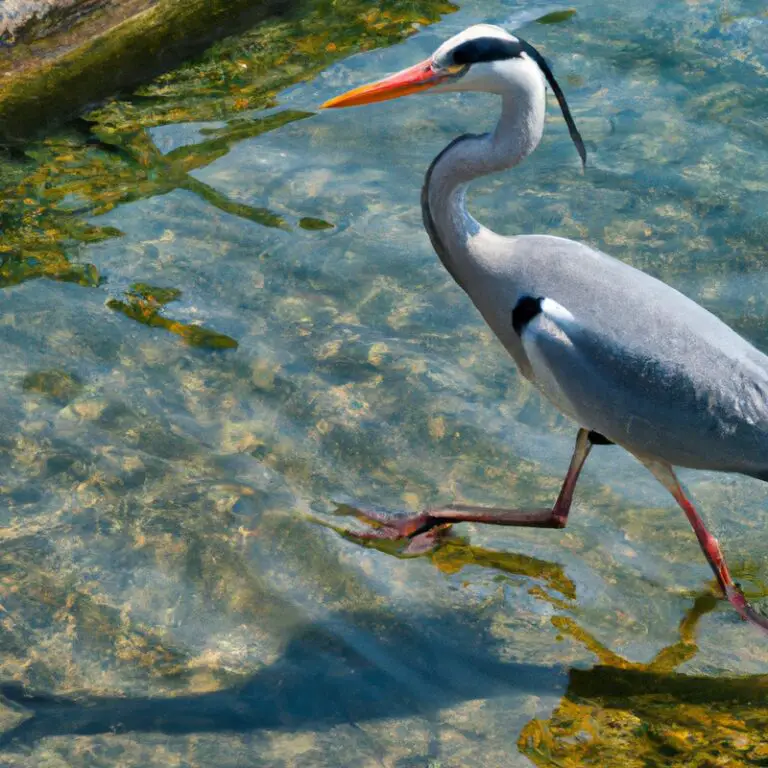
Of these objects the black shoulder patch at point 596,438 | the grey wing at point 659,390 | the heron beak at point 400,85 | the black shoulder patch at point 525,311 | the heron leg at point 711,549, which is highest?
the heron beak at point 400,85

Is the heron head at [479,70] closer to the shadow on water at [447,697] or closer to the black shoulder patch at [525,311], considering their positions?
the black shoulder patch at [525,311]

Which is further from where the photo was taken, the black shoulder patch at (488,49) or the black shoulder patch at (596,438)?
the black shoulder patch at (596,438)

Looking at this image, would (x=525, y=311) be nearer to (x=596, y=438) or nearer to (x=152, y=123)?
(x=596, y=438)

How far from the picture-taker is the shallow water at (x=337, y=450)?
384cm

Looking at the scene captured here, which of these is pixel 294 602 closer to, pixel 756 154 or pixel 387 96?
pixel 387 96

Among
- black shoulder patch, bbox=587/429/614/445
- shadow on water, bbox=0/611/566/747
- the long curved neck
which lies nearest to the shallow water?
shadow on water, bbox=0/611/566/747

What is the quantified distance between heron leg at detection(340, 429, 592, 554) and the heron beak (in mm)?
1421

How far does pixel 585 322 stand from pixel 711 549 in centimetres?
100

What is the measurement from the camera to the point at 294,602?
13.8 feet

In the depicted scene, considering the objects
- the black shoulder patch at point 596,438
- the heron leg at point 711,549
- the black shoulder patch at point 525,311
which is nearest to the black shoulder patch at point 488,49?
the black shoulder patch at point 525,311

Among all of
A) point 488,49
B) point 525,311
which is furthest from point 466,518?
point 488,49

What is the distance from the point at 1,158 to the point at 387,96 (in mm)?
3093

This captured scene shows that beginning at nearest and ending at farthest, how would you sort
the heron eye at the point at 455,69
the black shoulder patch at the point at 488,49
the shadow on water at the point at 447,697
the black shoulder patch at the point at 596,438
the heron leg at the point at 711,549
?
the shadow on water at the point at 447,697
the black shoulder patch at the point at 488,49
the heron eye at the point at 455,69
the heron leg at the point at 711,549
the black shoulder patch at the point at 596,438

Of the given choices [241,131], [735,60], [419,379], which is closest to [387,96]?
[419,379]
